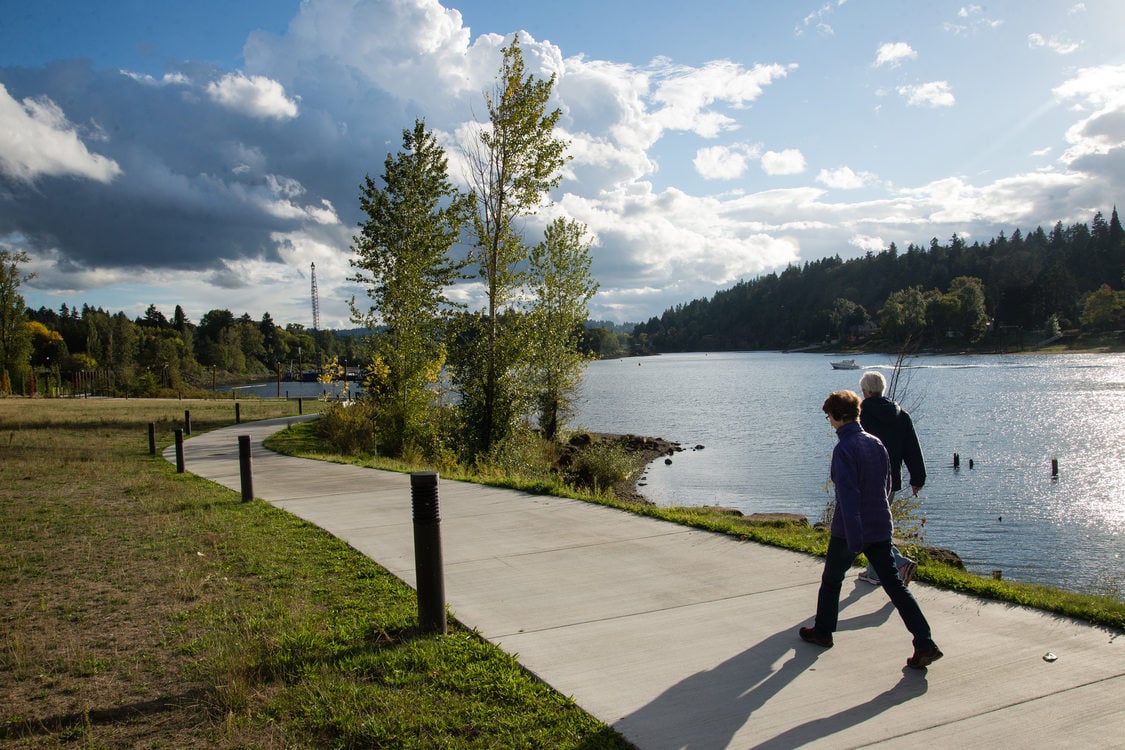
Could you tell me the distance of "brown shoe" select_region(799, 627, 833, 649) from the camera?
4703mm

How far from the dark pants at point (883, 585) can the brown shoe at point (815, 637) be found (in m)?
0.04

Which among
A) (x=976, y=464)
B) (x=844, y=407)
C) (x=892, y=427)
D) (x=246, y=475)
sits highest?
(x=844, y=407)

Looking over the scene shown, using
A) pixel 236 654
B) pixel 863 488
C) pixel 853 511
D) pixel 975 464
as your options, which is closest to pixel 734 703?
pixel 853 511

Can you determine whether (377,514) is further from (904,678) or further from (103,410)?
(103,410)

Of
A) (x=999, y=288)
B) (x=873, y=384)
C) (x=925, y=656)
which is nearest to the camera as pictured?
(x=925, y=656)

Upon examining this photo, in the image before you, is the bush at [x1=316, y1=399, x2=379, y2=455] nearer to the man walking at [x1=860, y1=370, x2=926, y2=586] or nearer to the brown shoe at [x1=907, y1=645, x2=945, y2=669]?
the man walking at [x1=860, y1=370, x2=926, y2=586]

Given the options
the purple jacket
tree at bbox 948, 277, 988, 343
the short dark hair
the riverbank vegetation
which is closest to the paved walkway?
the riverbank vegetation

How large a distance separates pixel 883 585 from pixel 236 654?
4153 mm

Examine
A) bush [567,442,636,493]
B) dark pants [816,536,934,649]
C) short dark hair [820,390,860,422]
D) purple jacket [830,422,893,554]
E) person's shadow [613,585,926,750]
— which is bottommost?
bush [567,442,636,493]

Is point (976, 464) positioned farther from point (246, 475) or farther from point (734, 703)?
point (734, 703)

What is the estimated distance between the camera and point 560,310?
32.1 metres

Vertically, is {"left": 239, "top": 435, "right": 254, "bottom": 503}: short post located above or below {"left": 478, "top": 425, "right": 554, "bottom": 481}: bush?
above

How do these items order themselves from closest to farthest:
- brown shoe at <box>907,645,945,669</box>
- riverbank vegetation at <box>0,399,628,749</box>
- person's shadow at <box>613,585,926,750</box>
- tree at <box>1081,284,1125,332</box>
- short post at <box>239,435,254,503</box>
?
person's shadow at <box>613,585,926,750</box> → riverbank vegetation at <box>0,399,628,749</box> → brown shoe at <box>907,645,945,669</box> → short post at <box>239,435,254,503</box> → tree at <box>1081,284,1125,332</box>

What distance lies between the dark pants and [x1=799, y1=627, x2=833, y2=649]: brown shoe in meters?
0.04
